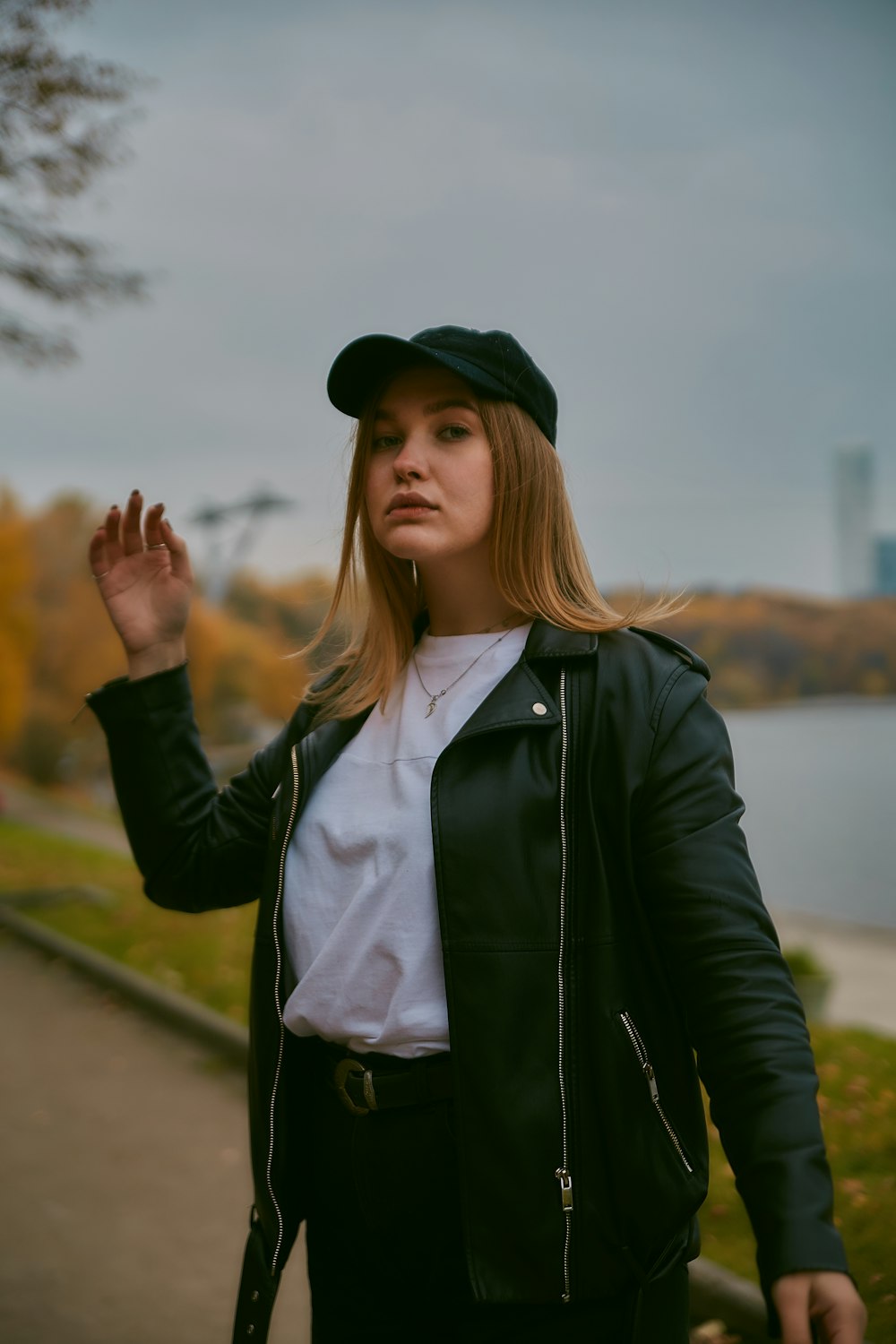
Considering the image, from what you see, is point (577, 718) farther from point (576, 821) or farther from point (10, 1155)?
point (10, 1155)

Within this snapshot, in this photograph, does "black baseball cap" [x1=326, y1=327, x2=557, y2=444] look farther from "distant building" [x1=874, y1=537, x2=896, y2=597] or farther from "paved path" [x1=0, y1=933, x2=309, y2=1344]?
"distant building" [x1=874, y1=537, x2=896, y2=597]

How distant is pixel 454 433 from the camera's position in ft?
6.01

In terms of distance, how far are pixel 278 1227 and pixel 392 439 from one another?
1.29m

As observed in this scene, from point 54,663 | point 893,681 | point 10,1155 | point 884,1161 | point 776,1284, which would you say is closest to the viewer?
point 776,1284

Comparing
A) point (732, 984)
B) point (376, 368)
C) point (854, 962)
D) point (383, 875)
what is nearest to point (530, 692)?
point (383, 875)

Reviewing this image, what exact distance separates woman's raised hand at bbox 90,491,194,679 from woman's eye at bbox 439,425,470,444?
624 millimetres

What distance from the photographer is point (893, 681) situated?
22.1 ft

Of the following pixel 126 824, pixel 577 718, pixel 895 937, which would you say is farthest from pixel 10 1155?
pixel 895 937

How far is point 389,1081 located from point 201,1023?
499cm

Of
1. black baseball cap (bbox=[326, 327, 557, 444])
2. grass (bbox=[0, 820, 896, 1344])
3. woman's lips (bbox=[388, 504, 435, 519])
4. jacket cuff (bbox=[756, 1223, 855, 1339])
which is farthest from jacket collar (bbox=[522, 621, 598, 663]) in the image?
grass (bbox=[0, 820, 896, 1344])

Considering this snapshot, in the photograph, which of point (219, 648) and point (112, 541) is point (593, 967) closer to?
point (112, 541)

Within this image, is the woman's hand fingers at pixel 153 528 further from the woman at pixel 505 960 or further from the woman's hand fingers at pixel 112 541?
the woman at pixel 505 960

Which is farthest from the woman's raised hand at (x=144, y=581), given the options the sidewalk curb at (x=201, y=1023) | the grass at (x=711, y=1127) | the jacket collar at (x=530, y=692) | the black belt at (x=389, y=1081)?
the grass at (x=711, y=1127)

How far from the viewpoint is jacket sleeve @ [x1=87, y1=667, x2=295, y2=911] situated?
2088 mm
